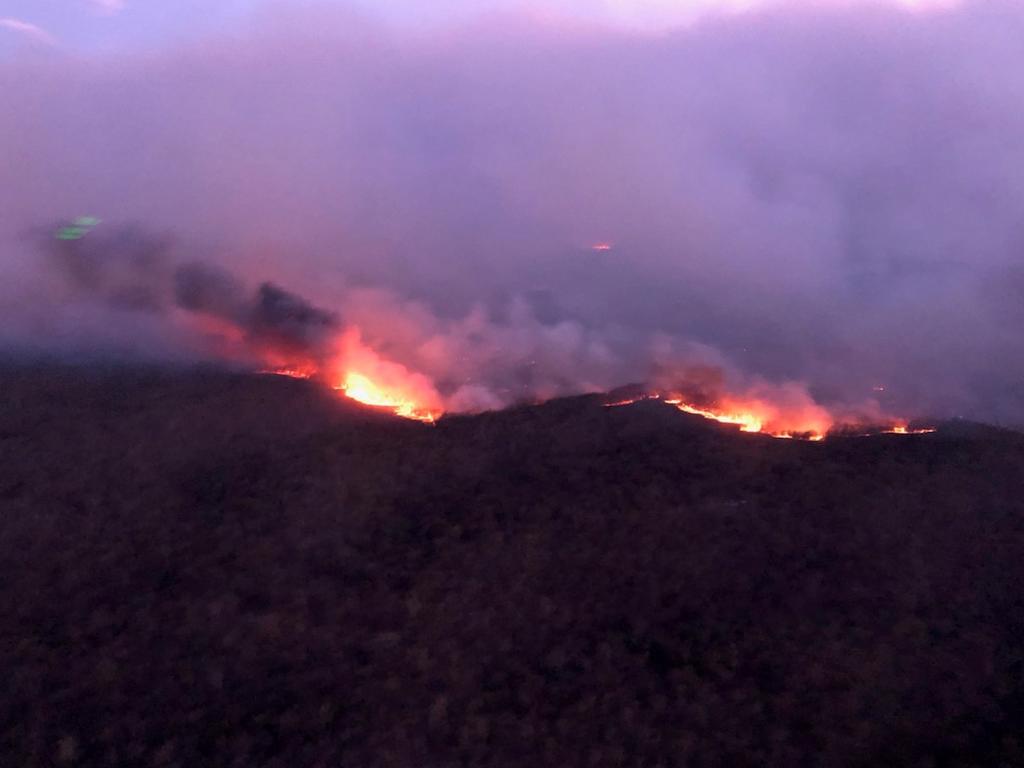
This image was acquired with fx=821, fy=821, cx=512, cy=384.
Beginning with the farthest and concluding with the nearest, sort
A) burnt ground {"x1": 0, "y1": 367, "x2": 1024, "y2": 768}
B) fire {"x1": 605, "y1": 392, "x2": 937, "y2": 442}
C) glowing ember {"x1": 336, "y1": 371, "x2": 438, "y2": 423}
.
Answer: glowing ember {"x1": 336, "y1": 371, "x2": 438, "y2": 423}
fire {"x1": 605, "y1": 392, "x2": 937, "y2": 442}
burnt ground {"x1": 0, "y1": 367, "x2": 1024, "y2": 768}

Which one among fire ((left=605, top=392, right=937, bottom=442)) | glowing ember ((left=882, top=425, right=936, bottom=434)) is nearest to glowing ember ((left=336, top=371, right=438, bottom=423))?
fire ((left=605, top=392, right=937, bottom=442))

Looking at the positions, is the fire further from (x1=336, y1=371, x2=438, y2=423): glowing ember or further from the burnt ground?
(x1=336, y1=371, x2=438, y2=423): glowing ember

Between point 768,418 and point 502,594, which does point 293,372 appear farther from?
point 768,418

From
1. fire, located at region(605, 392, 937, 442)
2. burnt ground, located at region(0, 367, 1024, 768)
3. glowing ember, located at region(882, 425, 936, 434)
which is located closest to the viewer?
burnt ground, located at region(0, 367, 1024, 768)

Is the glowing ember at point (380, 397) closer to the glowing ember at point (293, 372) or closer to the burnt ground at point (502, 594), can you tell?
the burnt ground at point (502, 594)

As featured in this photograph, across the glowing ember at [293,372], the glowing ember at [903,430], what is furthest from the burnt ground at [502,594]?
the glowing ember at [293,372]

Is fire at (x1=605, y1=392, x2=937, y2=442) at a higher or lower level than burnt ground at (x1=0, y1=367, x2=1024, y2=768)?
higher

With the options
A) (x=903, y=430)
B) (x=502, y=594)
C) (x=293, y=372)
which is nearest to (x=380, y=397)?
(x=293, y=372)

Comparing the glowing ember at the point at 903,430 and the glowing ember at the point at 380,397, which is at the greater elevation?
the glowing ember at the point at 380,397
